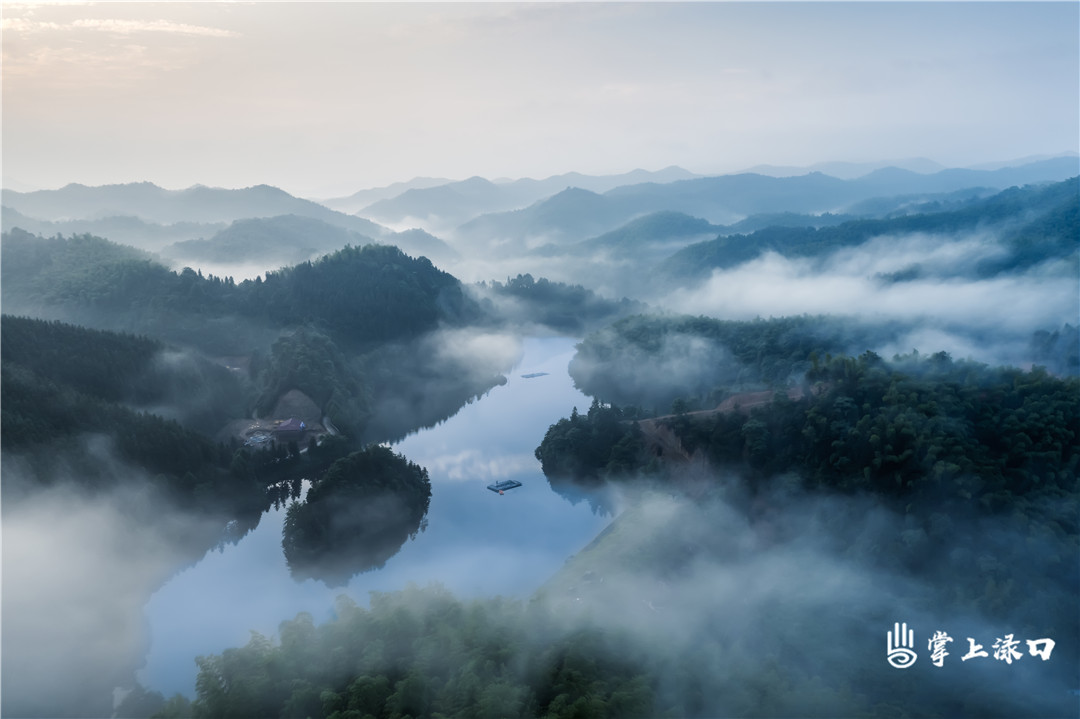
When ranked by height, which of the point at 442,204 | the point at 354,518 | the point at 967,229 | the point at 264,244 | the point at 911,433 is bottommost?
the point at 354,518

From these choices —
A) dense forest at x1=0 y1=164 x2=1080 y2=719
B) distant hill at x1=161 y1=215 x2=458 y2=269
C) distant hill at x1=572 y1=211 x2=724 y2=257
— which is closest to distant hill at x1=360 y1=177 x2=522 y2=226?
distant hill at x1=161 y1=215 x2=458 y2=269

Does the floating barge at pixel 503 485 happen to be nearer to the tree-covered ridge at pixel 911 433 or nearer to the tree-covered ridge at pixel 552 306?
the tree-covered ridge at pixel 911 433

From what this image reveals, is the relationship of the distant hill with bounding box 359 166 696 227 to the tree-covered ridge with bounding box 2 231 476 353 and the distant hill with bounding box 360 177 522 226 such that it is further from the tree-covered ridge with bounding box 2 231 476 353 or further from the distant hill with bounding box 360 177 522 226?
the tree-covered ridge with bounding box 2 231 476 353

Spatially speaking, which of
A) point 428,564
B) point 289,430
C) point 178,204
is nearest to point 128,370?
point 289,430

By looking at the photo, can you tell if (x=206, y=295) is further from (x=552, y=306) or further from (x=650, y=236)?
(x=650, y=236)

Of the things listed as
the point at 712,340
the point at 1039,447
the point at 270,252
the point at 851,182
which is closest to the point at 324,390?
the point at 712,340

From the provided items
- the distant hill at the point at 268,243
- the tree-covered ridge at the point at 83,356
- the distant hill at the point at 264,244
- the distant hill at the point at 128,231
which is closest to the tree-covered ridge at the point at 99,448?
the tree-covered ridge at the point at 83,356
